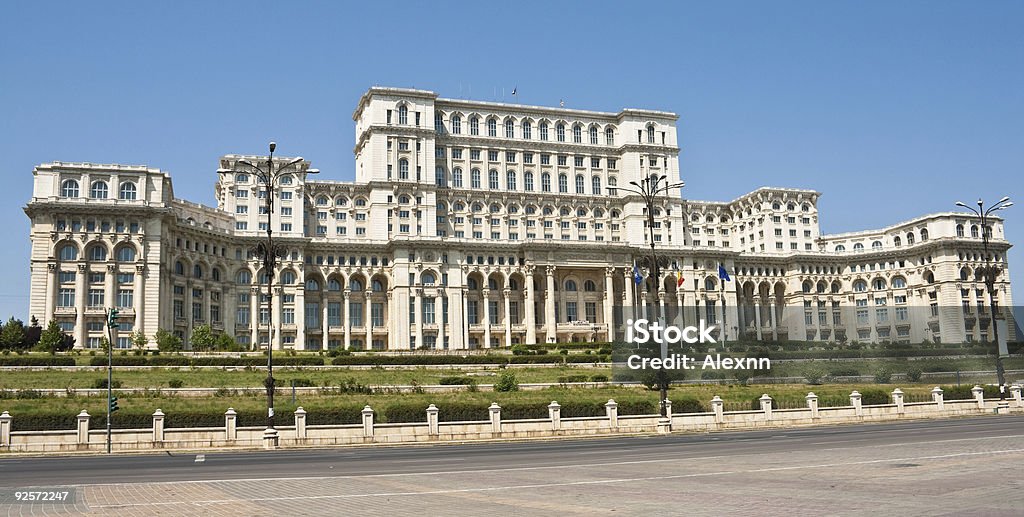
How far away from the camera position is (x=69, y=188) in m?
98.1

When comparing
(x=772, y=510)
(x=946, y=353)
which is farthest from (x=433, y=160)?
(x=772, y=510)

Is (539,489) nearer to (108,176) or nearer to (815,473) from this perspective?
(815,473)

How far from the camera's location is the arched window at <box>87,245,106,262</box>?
323ft

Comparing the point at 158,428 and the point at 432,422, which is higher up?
the point at 158,428

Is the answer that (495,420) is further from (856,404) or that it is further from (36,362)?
(36,362)

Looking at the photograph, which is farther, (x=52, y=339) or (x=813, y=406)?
(x=52, y=339)

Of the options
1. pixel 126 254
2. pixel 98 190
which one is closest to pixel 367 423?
pixel 126 254

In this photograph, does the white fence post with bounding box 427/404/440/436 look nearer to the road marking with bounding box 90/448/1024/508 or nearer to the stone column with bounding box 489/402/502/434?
the stone column with bounding box 489/402/502/434

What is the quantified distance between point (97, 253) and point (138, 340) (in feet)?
44.9

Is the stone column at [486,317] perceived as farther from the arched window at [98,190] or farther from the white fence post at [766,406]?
the white fence post at [766,406]

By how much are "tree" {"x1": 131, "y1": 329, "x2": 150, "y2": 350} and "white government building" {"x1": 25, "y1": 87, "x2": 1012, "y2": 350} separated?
2125 millimetres

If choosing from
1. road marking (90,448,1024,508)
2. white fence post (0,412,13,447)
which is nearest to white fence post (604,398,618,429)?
road marking (90,448,1024,508)

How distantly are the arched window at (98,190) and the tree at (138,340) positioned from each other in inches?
640

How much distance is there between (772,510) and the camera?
15.9 m
